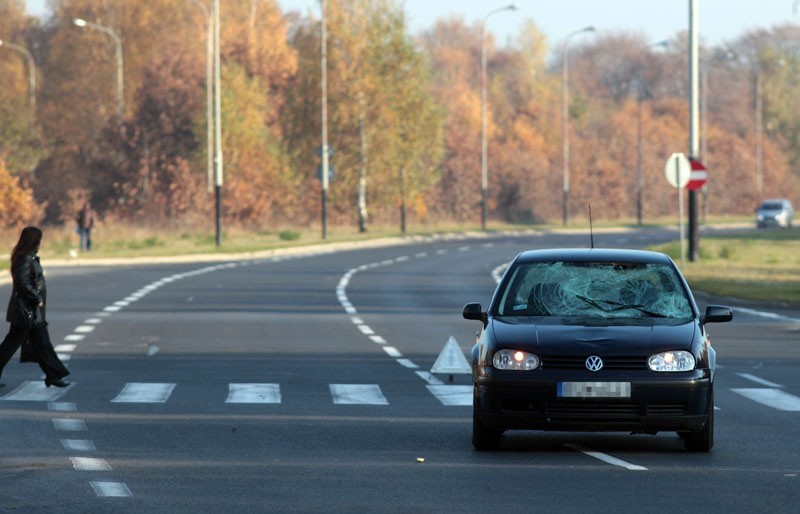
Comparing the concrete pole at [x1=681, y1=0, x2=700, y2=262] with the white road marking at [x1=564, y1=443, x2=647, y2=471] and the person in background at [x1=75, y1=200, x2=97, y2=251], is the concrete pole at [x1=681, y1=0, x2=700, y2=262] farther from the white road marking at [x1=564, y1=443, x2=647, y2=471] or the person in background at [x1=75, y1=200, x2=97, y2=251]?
the white road marking at [x1=564, y1=443, x2=647, y2=471]

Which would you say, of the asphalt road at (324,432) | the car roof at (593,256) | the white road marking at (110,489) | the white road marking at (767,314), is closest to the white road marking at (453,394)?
the asphalt road at (324,432)

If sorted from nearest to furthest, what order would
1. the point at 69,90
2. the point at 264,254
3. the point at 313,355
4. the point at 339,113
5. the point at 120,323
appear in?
the point at 313,355 → the point at 120,323 → the point at 264,254 → the point at 339,113 → the point at 69,90

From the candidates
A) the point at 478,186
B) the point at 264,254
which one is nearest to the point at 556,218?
the point at 478,186

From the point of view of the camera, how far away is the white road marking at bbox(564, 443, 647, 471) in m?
11.0

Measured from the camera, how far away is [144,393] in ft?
52.3

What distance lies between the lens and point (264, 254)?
5391 centimetres

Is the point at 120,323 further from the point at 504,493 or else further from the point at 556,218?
the point at 556,218

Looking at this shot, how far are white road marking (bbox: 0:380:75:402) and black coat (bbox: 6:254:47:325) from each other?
64 centimetres

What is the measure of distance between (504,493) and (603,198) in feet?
320

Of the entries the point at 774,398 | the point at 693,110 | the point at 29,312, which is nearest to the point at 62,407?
the point at 29,312

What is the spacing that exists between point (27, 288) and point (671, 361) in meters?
7.27

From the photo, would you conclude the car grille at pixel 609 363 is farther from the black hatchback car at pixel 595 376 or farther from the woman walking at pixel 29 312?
the woman walking at pixel 29 312

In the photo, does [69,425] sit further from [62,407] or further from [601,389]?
[601,389]

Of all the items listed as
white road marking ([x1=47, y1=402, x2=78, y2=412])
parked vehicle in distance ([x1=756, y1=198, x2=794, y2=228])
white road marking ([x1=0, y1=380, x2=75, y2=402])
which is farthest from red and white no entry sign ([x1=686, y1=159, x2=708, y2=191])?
parked vehicle in distance ([x1=756, y1=198, x2=794, y2=228])
